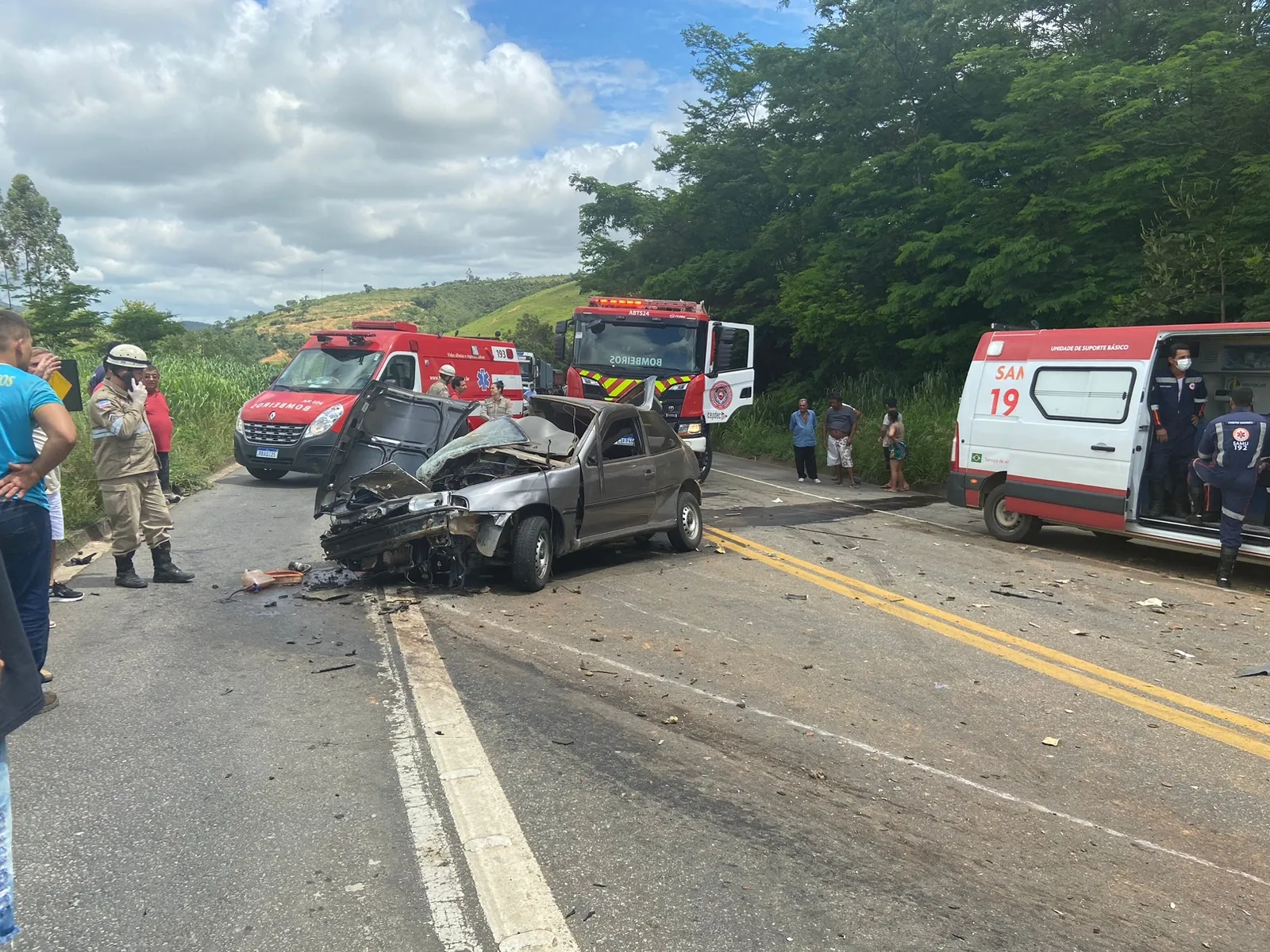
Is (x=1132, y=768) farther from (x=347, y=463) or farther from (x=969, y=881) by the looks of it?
(x=347, y=463)

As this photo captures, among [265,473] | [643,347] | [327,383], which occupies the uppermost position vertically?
[643,347]

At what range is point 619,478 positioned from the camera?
871 centimetres

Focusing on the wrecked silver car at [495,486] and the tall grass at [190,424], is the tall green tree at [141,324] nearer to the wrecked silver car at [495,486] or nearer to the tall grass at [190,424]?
the tall grass at [190,424]

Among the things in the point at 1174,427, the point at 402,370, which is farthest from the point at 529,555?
the point at 402,370

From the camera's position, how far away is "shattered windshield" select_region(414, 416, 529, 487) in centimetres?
808

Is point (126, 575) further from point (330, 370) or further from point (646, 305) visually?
point (646, 305)

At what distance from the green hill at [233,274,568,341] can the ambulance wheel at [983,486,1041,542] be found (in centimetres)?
10591

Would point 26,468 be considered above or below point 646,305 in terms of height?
below

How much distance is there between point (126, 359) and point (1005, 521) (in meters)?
9.47

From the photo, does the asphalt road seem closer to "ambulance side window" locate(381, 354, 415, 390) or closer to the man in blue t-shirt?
the man in blue t-shirt

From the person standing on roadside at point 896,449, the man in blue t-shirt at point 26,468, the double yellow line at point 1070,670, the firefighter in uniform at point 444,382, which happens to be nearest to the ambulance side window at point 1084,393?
the double yellow line at point 1070,670

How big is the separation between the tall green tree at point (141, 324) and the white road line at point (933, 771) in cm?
4520

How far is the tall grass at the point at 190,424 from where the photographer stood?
10.4 meters

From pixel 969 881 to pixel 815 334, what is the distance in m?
23.3
